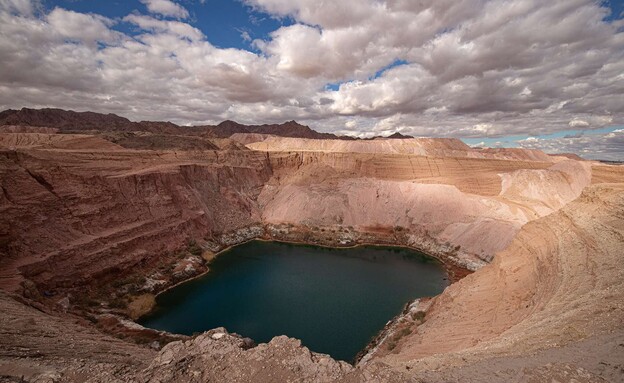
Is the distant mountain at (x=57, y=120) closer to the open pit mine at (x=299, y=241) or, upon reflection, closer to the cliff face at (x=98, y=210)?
the open pit mine at (x=299, y=241)

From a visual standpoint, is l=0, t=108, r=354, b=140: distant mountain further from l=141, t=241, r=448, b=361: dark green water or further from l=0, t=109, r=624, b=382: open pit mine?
l=141, t=241, r=448, b=361: dark green water

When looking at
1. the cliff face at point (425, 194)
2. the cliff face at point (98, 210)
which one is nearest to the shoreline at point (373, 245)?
the cliff face at point (425, 194)

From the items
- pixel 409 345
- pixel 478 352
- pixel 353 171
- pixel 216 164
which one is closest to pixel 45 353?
pixel 478 352

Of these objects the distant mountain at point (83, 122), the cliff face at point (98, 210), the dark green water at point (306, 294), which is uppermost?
the distant mountain at point (83, 122)

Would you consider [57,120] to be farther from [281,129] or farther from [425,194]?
[425,194]

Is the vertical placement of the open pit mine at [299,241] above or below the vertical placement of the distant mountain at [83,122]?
below

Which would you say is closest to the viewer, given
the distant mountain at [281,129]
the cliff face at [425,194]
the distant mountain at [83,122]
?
the cliff face at [425,194]
